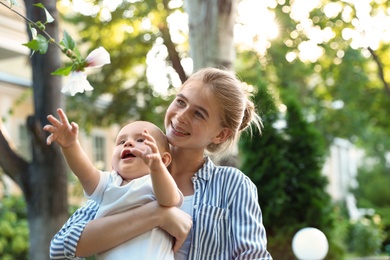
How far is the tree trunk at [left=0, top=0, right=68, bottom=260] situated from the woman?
108 inches

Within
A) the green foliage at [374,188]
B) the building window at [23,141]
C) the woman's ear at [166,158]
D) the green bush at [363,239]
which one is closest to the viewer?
the woman's ear at [166,158]

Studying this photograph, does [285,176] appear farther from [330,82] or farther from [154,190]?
[330,82]

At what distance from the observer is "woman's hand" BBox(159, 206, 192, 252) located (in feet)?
Result: 7.43

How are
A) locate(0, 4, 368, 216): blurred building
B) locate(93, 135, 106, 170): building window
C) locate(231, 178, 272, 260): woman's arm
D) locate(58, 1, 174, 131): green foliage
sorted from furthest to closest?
1. locate(93, 135, 106, 170): building window
2. locate(0, 4, 368, 216): blurred building
3. locate(58, 1, 174, 131): green foliage
4. locate(231, 178, 272, 260): woman's arm

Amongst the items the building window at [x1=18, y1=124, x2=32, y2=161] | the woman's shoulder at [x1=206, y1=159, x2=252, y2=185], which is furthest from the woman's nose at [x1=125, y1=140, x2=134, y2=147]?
the building window at [x1=18, y1=124, x2=32, y2=161]

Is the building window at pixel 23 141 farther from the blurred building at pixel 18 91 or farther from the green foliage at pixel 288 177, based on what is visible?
the green foliage at pixel 288 177

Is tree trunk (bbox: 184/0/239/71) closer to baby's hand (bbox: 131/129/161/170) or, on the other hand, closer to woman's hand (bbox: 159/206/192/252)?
woman's hand (bbox: 159/206/192/252)

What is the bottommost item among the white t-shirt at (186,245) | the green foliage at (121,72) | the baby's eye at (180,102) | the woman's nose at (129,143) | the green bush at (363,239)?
the green bush at (363,239)

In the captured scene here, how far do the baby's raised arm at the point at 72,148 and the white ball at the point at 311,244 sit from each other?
3.92 m

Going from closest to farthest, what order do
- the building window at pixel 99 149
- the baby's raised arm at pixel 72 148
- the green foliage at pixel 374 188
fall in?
1. the baby's raised arm at pixel 72 148
2. the building window at pixel 99 149
3. the green foliage at pixel 374 188

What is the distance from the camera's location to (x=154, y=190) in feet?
7.26

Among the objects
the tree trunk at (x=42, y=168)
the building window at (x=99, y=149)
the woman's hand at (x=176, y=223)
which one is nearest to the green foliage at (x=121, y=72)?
the building window at (x=99, y=149)

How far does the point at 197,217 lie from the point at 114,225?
30cm

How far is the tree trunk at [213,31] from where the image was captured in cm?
550
